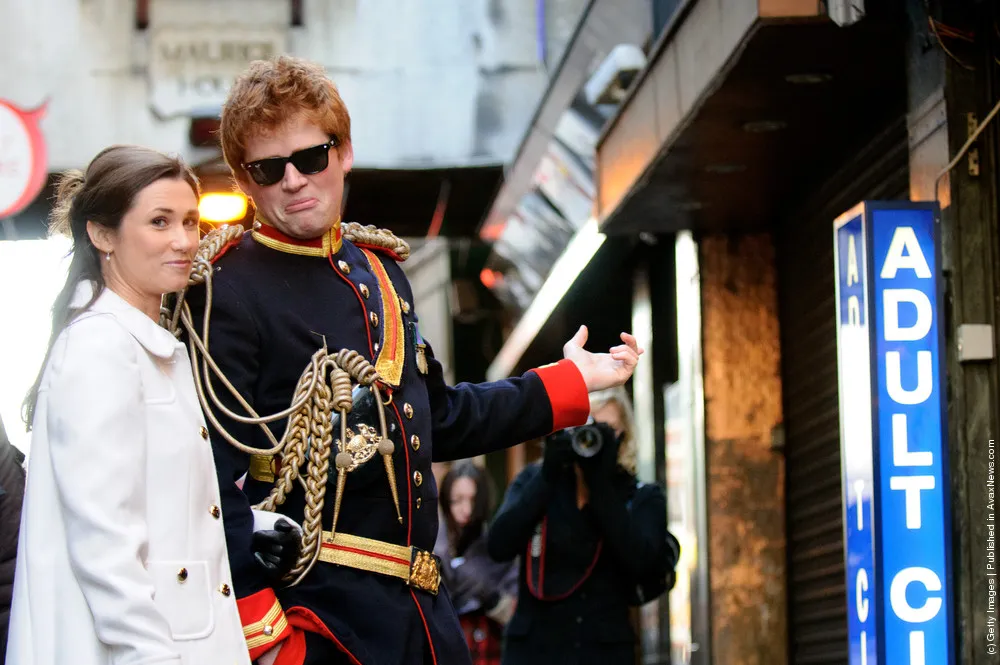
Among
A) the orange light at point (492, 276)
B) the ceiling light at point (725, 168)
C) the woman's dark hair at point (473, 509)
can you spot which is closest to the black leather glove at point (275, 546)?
the ceiling light at point (725, 168)

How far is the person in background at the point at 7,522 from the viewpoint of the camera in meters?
5.06

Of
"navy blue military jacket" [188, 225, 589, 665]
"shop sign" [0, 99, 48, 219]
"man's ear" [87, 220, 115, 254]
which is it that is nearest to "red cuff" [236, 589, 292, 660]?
"navy blue military jacket" [188, 225, 589, 665]

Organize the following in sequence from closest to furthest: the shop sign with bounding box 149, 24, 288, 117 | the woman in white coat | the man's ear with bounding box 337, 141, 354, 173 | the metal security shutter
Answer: the woman in white coat → the man's ear with bounding box 337, 141, 354, 173 → the metal security shutter → the shop sign with bounding box 149, 24, 288, 117

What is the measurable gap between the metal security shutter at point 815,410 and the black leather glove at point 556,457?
65.2 inches

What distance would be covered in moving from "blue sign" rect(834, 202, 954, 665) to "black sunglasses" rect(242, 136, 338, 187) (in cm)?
228

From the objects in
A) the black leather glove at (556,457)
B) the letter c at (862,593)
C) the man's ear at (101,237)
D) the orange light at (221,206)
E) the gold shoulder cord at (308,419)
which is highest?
the orange light at (221,206)

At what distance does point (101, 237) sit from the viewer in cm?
366

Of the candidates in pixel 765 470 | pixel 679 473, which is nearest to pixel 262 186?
pixel 765 470

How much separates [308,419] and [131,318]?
0.51 meters

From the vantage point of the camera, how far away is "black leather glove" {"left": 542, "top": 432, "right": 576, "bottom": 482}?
295 inches

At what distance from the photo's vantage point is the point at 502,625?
9.19 meters

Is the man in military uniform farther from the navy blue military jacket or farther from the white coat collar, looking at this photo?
the white coat collar

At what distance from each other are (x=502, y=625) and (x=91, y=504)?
6.05 meters

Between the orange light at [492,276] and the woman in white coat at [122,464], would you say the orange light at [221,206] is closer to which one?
the orange light at [492,276]
